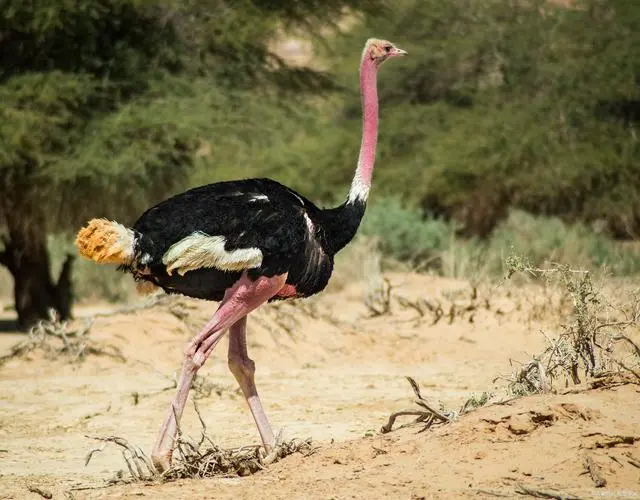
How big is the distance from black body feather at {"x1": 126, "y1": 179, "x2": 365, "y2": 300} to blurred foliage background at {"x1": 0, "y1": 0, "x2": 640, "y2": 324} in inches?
210

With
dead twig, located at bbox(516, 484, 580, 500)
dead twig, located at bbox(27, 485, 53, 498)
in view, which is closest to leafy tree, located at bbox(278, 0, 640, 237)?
dead twig, located at bbox(27, 485, 53, 498)

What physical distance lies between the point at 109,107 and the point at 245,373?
7779 mm

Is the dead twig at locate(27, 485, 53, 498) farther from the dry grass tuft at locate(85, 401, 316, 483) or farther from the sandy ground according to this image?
the dry grass tuft at locate(85, 401, 316, 483)

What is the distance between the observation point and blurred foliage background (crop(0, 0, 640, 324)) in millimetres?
13461

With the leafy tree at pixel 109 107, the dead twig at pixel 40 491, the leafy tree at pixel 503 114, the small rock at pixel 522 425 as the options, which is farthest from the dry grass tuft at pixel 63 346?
the leafy tree at pixel 503 114

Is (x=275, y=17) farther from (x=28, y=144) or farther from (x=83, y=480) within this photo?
(x=83, y=480)

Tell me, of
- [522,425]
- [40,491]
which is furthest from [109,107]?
[522,425]

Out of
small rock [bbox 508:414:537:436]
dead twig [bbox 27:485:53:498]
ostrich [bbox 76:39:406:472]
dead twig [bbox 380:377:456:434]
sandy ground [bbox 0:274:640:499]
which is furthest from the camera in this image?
ostrich [bbox 76:39:406:472]

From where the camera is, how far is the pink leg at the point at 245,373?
6547 mm

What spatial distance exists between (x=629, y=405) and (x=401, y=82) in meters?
18.4

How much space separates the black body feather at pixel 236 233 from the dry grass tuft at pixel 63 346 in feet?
13.6

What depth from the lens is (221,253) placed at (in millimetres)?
6367

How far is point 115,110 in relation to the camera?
45.9ft

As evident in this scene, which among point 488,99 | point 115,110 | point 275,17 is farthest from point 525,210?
point 115,110
